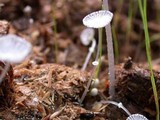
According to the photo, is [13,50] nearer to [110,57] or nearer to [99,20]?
[99,20]

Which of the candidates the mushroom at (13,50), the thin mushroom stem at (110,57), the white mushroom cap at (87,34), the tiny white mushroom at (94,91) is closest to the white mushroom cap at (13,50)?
the mushroom at (13,50)

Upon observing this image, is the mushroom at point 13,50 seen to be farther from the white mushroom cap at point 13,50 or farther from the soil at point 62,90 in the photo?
the soil at point 62,90

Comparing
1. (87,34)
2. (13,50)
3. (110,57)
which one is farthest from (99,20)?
(87,34)

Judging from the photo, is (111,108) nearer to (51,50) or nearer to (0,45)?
(0,45)

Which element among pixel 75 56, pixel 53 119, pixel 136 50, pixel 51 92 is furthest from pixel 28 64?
pixel 136 50

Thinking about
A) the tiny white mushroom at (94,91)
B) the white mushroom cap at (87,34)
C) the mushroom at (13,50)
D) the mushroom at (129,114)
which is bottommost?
the mushroom at (129,114)

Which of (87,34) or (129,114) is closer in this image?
(129,114)

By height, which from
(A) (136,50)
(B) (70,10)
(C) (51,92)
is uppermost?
(B) (70,10)
